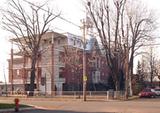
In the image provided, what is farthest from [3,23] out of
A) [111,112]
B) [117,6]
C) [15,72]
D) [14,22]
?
[111,112]

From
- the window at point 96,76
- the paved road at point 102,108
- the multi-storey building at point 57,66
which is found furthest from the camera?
the window at point 96,76

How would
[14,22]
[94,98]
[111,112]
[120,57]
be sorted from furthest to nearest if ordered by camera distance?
[14,22], [120,57], [94,98], [111,112]

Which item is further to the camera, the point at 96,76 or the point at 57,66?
the point at 96,76

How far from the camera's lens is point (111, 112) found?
30.7 metres

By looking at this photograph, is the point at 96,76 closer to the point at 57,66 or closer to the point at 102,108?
the point at 57,66

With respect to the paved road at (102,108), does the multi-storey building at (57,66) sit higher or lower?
higher

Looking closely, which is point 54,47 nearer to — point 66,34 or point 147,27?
point 66,34

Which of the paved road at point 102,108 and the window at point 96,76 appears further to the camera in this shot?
the window at point 96,76

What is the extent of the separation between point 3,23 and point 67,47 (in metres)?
22.9

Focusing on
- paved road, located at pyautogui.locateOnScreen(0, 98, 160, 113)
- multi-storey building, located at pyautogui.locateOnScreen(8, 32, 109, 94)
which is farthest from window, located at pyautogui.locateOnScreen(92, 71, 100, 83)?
paved road, located at pyautogui.locateOnScreen(0, 98, 160, 113)

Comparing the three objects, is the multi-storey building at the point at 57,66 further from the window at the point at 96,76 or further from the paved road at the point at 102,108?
the paved road at the point at 102,108

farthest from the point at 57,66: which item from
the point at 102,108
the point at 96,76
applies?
the point at 102,108

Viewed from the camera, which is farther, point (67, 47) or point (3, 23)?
point (67, 47)

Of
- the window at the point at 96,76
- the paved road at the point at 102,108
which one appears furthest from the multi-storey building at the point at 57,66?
A: the paved road at the point at 102,108
